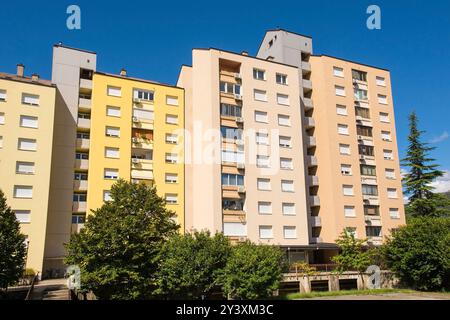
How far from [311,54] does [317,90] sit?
17.6ft

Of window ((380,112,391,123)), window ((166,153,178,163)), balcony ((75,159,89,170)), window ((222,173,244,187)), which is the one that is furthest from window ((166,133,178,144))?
window ((380,112,391,123))

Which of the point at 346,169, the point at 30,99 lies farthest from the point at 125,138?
the point at 346,169

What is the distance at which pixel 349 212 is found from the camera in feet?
149

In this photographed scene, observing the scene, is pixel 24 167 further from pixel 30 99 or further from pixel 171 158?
pixel 171 158

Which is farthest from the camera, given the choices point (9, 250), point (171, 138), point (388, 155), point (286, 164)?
point (388, 155)

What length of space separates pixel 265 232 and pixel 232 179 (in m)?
6.33

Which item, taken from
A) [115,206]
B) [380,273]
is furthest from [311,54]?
[115,206]

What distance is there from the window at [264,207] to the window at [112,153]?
51.1 ft

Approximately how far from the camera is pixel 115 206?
28.0 metres

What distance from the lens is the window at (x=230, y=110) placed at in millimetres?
41950

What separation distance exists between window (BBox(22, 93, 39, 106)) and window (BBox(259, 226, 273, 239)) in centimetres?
2568

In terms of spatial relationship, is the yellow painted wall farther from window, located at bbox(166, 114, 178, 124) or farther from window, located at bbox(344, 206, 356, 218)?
window, located at bbox(344, 206, 356, 218)
